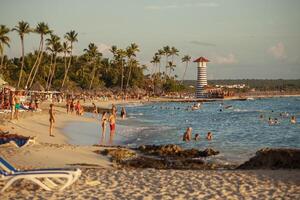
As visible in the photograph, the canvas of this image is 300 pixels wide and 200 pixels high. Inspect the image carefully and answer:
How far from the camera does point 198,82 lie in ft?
342

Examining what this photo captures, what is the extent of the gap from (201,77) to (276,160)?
89.9 meters

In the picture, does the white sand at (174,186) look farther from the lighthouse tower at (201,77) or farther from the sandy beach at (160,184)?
the lighthouse tower at (201,77)

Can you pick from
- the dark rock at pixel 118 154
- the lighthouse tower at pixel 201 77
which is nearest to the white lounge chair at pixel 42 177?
the dark rock at pixel 118 154

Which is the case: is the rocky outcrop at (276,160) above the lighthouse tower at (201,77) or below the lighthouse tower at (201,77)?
below

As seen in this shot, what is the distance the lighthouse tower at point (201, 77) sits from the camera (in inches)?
3893

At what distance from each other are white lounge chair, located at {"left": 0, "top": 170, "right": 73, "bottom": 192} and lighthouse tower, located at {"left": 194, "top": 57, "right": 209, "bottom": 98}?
90813mm

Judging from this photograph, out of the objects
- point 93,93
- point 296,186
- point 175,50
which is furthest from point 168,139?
point 175,50

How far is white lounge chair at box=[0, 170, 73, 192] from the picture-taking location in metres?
8.66

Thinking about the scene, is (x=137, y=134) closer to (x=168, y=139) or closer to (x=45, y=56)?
(x=168, y=139)

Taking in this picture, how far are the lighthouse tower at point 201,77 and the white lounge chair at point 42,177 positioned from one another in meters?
Result: 90.8

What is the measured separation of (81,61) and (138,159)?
83.8m

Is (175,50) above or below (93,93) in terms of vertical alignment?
above

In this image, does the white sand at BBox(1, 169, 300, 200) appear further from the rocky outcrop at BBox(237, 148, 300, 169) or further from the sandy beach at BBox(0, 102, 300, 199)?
the rocky outcrop at BBox(237, 148, 300, 169)

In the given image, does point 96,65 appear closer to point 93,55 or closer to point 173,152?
point 93,55
